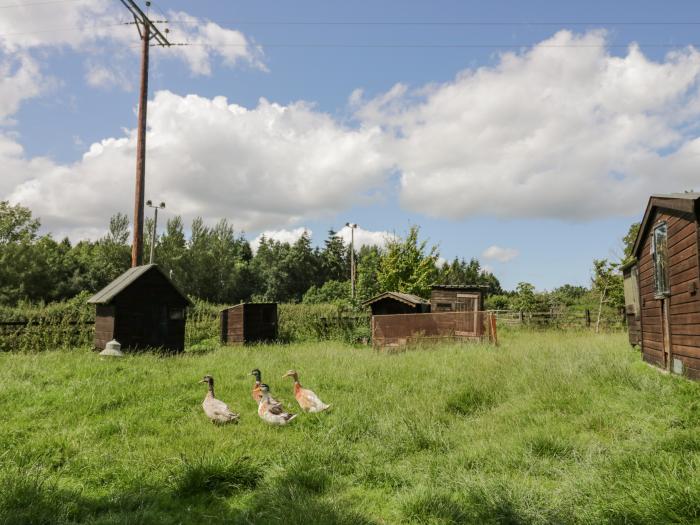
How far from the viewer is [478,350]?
46.0 feet

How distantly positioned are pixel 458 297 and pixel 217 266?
41933 mm

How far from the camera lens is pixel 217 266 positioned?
204ft

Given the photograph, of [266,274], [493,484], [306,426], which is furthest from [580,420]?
[266,274]

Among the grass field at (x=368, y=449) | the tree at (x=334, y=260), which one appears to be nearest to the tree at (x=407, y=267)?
the grass field at (x=368, y=449)

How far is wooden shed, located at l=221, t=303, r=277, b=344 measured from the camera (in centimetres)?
1967

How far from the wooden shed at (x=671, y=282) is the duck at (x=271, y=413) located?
768cm

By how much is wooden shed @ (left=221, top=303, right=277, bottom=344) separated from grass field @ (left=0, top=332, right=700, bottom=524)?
8969mm

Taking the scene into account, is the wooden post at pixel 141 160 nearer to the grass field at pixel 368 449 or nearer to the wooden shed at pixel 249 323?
the wooden shed at pixel 249 323

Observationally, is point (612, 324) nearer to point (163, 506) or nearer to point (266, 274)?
point (163, 506)

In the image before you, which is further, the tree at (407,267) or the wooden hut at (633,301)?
the tree at (407,267)

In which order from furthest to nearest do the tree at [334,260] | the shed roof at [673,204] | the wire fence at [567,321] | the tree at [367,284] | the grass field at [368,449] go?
the tree at [334,260] < the tree at [367,284] < the wire fence at [567,321] < the shed roof at [673,204] < the grass field at [368,449]

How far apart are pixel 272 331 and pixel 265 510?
16.0 metres

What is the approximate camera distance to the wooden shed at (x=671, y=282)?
8898 millimetres

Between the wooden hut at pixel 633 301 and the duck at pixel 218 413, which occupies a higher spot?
the wooden hut at pixel 633 301
